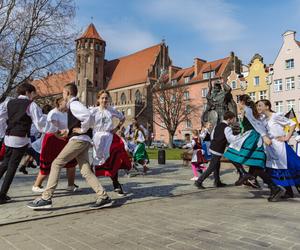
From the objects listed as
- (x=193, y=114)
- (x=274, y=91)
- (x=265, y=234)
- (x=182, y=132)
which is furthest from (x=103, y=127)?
(x=182, y=132)

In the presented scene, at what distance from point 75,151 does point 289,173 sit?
4.22 meters

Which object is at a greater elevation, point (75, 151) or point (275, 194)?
point (75, 151)

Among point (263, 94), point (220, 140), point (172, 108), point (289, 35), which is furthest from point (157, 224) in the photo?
point (172, 108)

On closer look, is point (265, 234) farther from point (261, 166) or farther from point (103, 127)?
point (103, 127)

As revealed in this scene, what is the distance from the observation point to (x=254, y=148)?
6.58 m

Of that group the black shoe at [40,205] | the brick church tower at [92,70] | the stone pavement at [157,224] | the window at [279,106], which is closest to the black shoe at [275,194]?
the stone pavement at [157,224]

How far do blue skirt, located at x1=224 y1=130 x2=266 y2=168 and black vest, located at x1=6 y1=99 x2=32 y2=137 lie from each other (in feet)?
13.4

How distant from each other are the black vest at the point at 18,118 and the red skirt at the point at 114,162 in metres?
1.55

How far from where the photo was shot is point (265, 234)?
13.2 feet

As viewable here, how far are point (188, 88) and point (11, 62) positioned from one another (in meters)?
46.2

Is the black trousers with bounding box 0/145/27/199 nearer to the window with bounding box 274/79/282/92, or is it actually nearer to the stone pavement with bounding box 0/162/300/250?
the stone pavement with bounding box 0/162/300/250

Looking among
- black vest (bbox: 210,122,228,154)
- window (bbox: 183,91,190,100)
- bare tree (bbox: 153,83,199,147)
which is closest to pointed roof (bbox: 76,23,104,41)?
window (bbox: 183,91,190,100)

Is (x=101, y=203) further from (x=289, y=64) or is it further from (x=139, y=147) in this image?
(x=289, y=64)

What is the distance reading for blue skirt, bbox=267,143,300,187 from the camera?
663 centimetres
